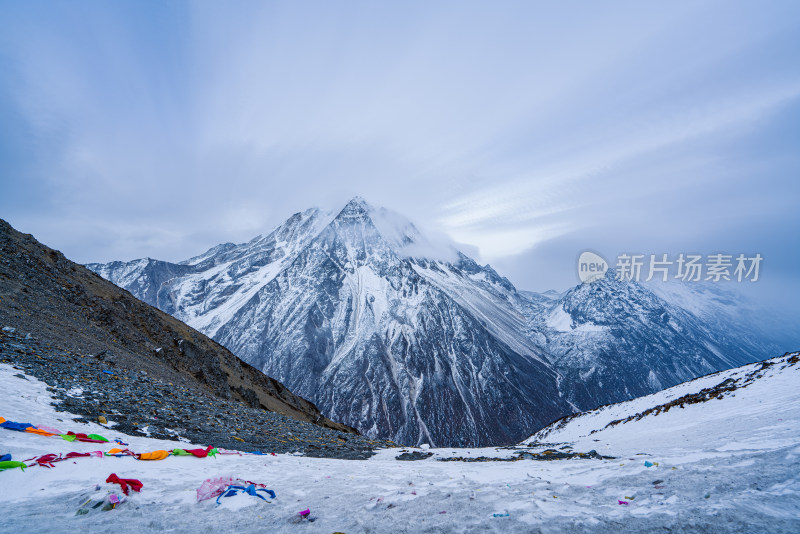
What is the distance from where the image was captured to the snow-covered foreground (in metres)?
6.20

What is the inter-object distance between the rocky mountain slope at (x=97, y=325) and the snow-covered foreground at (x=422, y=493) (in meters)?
16.0

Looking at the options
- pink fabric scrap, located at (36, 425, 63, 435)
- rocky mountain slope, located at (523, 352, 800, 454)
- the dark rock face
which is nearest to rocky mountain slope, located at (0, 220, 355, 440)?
the dark rock face

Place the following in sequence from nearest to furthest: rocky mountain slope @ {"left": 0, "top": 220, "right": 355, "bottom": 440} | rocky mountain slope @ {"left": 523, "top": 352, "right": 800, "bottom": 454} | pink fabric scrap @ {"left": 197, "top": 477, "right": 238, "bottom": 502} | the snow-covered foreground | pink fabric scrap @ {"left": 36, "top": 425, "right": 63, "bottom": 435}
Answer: the snow-covered foreground
pink fabric scrap @ {"left": 197, "top": 477, "right": 238, "bottom": 502}
pink fabric scrap @ {"left": 36, "top": 425, "right": 63, "bottom": 435}
rocky mountain slope @ {"left": 523, "top": 352, "right": 800, "bottom": 454}
rocky mountain slope @ {"left": 0, "top": 220, "right": 355, "bottom": 440}

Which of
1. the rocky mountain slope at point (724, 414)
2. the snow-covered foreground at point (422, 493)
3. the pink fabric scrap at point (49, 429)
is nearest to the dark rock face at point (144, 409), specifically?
the pink fabric scrap at point (49, 429)

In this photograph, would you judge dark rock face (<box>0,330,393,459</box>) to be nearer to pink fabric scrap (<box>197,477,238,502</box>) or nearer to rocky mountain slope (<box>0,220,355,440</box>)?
rocky mountain slope (<box>0,220,355,440</box>)

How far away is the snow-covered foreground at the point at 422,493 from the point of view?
620 centimetres

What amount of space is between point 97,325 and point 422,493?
36.2m

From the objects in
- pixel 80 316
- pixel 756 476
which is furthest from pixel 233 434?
pixel 80 316

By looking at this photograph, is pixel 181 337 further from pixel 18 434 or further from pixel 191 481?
pixel 191 481

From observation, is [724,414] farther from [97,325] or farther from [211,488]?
[97,325]

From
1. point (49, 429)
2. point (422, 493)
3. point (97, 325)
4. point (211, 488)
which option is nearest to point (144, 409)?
point (49, 429)

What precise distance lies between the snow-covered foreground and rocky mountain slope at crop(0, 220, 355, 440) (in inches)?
629

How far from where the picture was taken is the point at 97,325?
3247 centimetres

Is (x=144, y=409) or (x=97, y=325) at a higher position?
(x=97, y=325)
